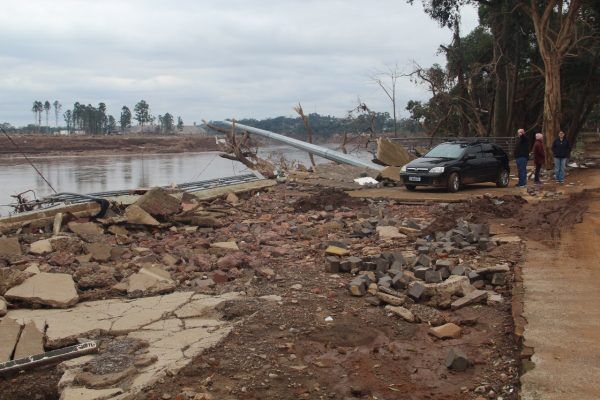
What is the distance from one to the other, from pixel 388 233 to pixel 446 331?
4.99 meters

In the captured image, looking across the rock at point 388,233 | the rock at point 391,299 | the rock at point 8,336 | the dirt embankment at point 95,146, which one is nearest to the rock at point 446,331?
the rock at point 391,299

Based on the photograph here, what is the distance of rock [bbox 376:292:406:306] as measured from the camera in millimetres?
6368

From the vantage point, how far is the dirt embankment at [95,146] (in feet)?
244

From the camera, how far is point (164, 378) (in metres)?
4.59

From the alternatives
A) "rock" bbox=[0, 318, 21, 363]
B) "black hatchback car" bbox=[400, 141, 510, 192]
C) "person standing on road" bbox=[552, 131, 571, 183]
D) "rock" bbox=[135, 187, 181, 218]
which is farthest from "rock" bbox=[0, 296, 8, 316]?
"person standing on road" bbox=[552, 131, 571, 183]


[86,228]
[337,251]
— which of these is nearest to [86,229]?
[86,228]

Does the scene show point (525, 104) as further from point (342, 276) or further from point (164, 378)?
point (164, 378)

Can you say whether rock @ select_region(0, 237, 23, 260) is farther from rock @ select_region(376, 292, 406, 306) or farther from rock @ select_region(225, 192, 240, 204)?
rock @ select_region(225, 192, 240, 204)

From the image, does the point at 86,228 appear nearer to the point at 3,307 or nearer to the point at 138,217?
the point at 138,217

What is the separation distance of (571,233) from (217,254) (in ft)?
20.2

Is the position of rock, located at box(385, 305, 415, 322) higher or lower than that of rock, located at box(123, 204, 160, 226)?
lower

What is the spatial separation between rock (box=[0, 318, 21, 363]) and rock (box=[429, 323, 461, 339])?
3.88 m

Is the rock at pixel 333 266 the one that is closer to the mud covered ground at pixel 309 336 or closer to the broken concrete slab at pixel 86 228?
the mud covered ground at pixel 309 336

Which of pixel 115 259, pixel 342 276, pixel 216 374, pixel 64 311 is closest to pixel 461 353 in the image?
pixel 216 374
